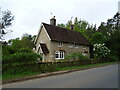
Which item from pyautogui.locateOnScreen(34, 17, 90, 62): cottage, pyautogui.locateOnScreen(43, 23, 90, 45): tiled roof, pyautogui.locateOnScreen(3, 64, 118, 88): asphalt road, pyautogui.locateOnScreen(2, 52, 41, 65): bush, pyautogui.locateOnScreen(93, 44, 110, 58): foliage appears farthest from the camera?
pyautogui.locateOnScreen(93, 44, 110, 58): foliage

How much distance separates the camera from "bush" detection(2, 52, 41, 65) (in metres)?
14.3

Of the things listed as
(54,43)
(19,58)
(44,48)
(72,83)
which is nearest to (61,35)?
(54,43)

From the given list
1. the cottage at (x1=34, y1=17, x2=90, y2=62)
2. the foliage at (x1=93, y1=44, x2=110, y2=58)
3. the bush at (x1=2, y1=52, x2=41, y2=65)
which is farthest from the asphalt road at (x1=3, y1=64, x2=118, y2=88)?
the foliage at (x1=93, y1=44, x2=110, y2=58)

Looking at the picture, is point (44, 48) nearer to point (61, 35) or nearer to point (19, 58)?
point (61, 35)

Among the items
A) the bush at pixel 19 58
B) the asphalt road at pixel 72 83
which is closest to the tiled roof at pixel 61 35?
the bush at pixel 19 58

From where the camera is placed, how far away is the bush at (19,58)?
563 inches

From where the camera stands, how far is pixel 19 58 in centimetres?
1521

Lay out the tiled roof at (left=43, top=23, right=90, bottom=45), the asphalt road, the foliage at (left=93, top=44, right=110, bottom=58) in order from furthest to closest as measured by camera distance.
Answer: the foliage at (left=93, top=44, right=110, bottom=58) → the tiled roof at (left=43, top=23, right=90, bottom=45) → the asphalt road

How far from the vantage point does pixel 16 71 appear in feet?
48.0

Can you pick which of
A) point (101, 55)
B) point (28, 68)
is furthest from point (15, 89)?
point (101, 55)

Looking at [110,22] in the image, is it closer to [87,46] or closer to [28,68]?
[87,46]

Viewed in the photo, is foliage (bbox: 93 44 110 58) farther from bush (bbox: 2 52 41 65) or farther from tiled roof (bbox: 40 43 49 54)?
bush (bbox: 2 52 41 65)

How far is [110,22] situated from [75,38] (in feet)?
103

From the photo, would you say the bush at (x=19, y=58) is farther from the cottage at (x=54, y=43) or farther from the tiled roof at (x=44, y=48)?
the cottage at (x=54, y=43)
